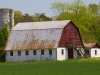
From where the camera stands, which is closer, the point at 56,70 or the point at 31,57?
the point at 56,70

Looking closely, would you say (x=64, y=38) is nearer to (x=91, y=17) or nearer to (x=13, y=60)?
(x=13, y=60)

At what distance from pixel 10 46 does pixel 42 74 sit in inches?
1637

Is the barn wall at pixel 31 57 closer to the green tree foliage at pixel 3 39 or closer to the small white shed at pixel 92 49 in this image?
→ the green tree foliage at pixel 3 39

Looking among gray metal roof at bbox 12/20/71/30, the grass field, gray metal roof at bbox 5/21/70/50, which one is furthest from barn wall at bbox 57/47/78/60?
the grass field

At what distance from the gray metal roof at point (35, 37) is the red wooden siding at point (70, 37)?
117 centimetres

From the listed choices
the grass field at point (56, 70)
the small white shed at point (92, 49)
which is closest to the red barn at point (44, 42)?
the small white shed at point (92, 49)

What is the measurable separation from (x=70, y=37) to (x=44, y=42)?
5.79m

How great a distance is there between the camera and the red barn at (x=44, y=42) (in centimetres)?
7894

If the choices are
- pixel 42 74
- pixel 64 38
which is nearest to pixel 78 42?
pixel 64 38

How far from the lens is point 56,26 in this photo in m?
80.4

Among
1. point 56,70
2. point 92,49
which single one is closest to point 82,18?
point 92,49

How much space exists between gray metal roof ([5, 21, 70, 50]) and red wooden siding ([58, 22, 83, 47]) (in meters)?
A: 1.17

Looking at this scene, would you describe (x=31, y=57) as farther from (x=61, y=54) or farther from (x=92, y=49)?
(x=92, y=49)

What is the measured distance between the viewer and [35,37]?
8069 cm
